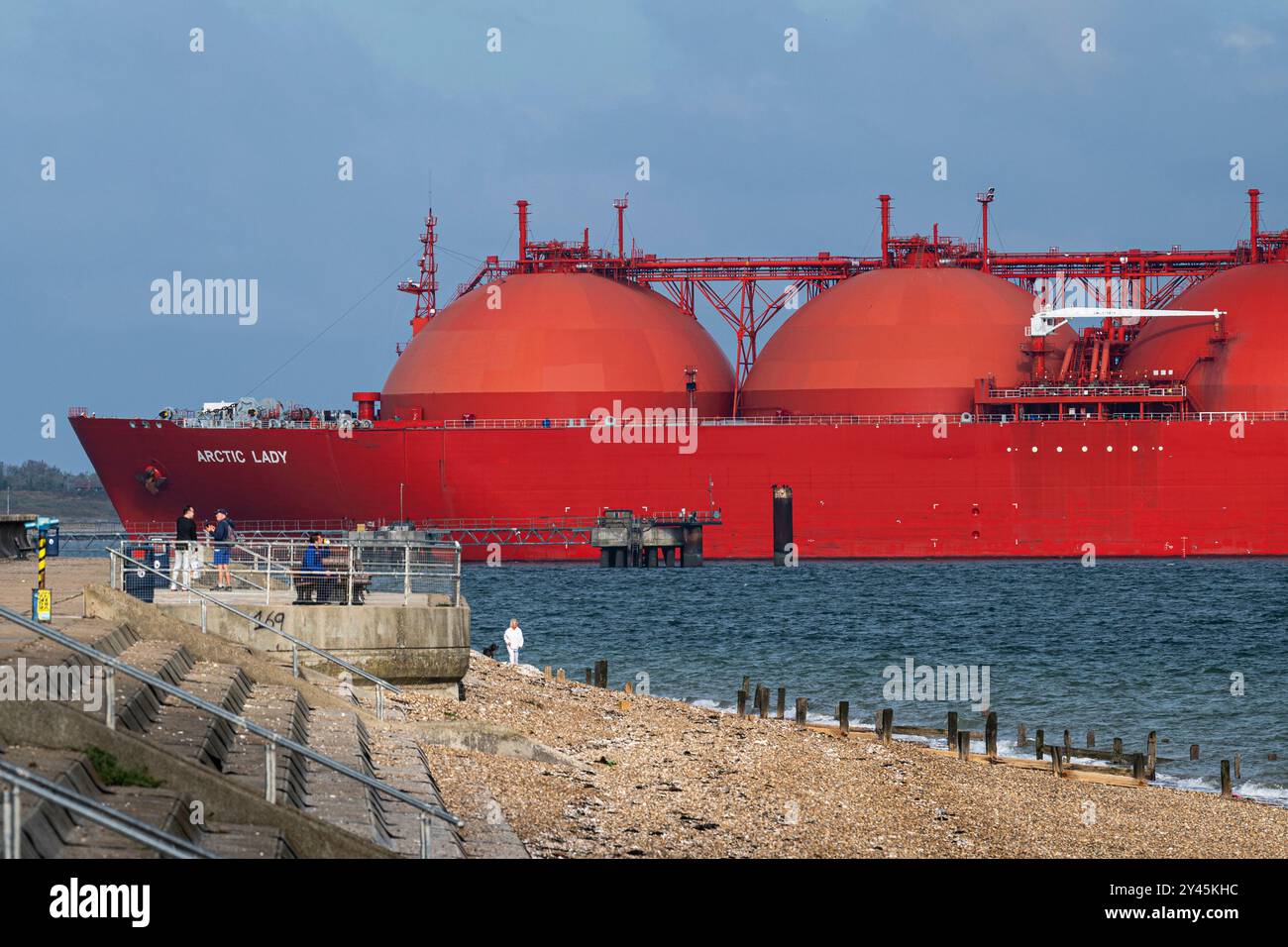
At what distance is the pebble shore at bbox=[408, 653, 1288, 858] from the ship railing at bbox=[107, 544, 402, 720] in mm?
568

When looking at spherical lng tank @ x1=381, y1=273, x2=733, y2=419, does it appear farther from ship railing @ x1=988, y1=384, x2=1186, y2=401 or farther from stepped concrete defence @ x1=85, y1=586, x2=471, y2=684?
stepped concrete defence @ x1=85, y1=586, x2=471, y2=684

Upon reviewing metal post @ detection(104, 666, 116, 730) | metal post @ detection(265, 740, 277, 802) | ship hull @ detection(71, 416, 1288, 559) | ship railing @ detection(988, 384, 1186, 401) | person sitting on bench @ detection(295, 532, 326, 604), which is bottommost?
metal post @ detection(265, 740, 277, 802)

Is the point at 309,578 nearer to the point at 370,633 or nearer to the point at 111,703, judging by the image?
the point at 370,633

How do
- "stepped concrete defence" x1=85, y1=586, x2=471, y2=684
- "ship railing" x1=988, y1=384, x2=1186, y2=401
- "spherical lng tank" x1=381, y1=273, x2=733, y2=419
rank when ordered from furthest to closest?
1. "spherical lng tank" x1=381, y1=273, x2=733, y2=419
2. "ship railing" x1=988, y1=384, x2=1186, y2=401
3. "stepped concrete defence" x1=85, y1=586, x2=471, y2=684

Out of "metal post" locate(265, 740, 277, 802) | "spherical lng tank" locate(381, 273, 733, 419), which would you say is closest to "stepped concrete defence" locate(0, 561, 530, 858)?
"metal post" locate(265, 740, 277, 802)

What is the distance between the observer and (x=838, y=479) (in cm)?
5275

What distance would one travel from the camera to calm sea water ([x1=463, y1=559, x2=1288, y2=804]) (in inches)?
937

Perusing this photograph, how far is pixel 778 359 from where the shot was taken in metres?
57.8

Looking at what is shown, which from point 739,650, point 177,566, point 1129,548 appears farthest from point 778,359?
point 177,566

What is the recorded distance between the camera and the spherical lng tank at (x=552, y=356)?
2200 inches

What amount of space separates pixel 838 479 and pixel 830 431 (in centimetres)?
149

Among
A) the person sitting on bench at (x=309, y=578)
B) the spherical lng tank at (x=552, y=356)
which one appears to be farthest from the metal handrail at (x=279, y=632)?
the spherical lng tank at (x=552, y=356)
